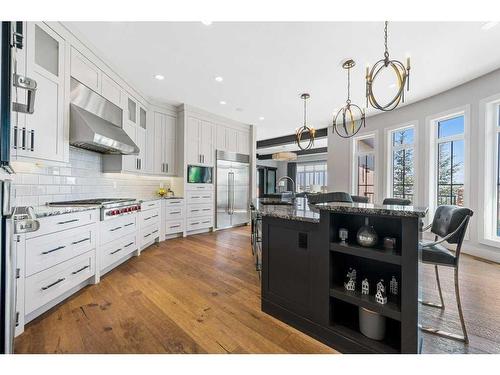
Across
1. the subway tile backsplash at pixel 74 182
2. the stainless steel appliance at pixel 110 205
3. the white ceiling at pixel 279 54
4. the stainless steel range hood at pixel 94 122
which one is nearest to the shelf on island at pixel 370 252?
the white ceiling at pixel 279 54

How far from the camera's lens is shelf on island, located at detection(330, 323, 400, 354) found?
1378mm

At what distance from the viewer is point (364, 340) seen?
1.45 metres

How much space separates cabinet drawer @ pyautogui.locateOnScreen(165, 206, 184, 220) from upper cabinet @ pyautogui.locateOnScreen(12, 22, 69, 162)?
2234 millimetres

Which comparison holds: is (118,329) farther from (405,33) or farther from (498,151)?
(498,151)

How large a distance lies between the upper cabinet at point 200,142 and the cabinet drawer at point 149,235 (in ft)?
5.15

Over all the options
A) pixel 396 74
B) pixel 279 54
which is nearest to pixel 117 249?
pixel 279 54

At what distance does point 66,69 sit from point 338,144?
19.5 ft

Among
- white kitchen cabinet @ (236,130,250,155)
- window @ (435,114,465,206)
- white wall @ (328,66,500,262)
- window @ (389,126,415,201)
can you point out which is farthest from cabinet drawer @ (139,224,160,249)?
window @ (435,114,465,206)

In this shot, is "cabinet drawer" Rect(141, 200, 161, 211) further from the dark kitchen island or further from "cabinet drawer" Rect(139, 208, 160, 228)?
the dark kitchen island

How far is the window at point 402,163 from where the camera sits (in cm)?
485

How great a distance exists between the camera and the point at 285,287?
6.01ft

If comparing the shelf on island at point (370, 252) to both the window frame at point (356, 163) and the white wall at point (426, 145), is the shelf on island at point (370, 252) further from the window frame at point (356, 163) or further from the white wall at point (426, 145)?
the window frame at point (356, 163)

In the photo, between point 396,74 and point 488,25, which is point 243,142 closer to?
point 396,74

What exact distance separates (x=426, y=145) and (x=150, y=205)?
548 centimetres
